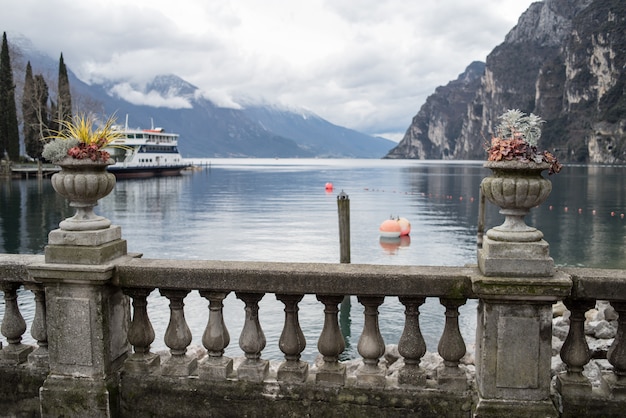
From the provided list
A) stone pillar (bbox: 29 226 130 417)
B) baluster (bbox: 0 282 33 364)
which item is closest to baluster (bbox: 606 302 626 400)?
stone pillar (bbox: 29 226 130 417)

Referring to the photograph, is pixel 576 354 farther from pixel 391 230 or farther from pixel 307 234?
pixel 307 234

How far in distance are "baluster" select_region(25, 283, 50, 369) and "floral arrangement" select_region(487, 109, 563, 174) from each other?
Result: 3.94 m

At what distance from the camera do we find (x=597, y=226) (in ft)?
135

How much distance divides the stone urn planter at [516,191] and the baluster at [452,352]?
2.33 ft

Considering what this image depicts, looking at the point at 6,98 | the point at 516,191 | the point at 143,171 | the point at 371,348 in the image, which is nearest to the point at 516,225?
the point at 516,191

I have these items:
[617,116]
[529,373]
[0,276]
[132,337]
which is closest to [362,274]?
[529,373]

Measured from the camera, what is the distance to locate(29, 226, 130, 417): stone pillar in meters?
4.77

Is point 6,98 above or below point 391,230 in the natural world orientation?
above

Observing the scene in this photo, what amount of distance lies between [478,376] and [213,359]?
2186 millimetres

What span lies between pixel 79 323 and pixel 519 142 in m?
3.77

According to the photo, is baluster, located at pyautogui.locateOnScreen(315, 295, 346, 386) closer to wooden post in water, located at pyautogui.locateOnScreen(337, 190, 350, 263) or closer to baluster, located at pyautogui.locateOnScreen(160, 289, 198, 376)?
baluster, located at pyautogui.locateOnScreen(160, 289, 198, 376)

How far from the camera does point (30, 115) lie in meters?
85.8

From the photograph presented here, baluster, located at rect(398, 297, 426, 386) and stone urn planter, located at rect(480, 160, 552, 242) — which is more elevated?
stone urn planter, located at rect(480, 160, 552, 242)

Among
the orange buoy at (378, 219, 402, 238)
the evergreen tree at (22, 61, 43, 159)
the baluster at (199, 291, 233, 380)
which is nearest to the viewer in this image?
the baluster at (199, 291, 233, 380)
